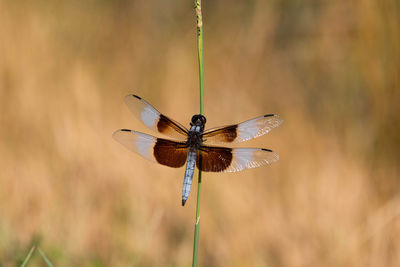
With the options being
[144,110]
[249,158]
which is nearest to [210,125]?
[144,110]

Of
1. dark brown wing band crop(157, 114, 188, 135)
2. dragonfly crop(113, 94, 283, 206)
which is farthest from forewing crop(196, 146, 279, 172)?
dark brown wing band crop(157, 114, 188, 135)

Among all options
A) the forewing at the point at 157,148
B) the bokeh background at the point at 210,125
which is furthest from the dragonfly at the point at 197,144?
the bokeh background at the point at 210,125

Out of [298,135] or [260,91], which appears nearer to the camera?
[298,135]

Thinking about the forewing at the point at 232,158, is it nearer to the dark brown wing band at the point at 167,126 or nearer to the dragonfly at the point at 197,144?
the dragonfly at the point at 197,144

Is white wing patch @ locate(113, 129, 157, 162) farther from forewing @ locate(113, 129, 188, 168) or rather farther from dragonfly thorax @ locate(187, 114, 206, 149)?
dragonfly thorax @ locate(187, 114, 206, 149)

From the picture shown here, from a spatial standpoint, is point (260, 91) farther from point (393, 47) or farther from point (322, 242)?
point (322, 242)

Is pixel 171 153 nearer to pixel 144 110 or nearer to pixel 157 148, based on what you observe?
pixel 157 148

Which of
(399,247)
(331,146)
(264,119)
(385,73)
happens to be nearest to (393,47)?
(385,73)
